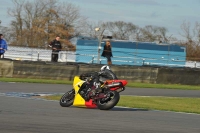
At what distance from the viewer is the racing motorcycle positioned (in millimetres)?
12562

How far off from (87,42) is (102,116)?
115 ft

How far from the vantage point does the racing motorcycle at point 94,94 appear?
41.2 feet

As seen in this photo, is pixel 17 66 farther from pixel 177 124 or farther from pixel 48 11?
pixel 48 11

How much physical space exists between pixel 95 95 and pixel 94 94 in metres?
0.05

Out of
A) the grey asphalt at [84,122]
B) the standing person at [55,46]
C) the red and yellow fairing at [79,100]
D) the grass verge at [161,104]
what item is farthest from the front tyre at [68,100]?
the standing person at [55,46]

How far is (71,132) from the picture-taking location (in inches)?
324

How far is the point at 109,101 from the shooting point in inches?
495

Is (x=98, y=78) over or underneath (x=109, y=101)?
over

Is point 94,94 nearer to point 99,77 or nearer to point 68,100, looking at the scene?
point 99,77

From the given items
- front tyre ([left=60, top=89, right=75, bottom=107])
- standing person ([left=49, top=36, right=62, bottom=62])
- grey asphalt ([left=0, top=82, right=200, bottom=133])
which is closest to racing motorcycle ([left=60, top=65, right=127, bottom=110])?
front tyre ([left=60, top=89, right=75, bottom=107])

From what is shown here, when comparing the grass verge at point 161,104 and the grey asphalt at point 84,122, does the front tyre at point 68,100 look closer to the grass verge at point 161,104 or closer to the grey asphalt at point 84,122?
the grey asphalt at point 84,122

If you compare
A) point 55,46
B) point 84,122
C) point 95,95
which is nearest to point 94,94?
point 95,95

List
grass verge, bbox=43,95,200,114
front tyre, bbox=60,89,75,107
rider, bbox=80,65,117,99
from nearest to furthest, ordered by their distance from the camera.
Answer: rider, bbox=80,65,117,99
front tyre, bbox=60,89,75,107
grass verge, bbox=43,95,200,114

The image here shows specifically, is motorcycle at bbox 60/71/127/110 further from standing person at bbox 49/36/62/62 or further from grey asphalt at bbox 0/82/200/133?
standing person at bbox 49/36/62/62
